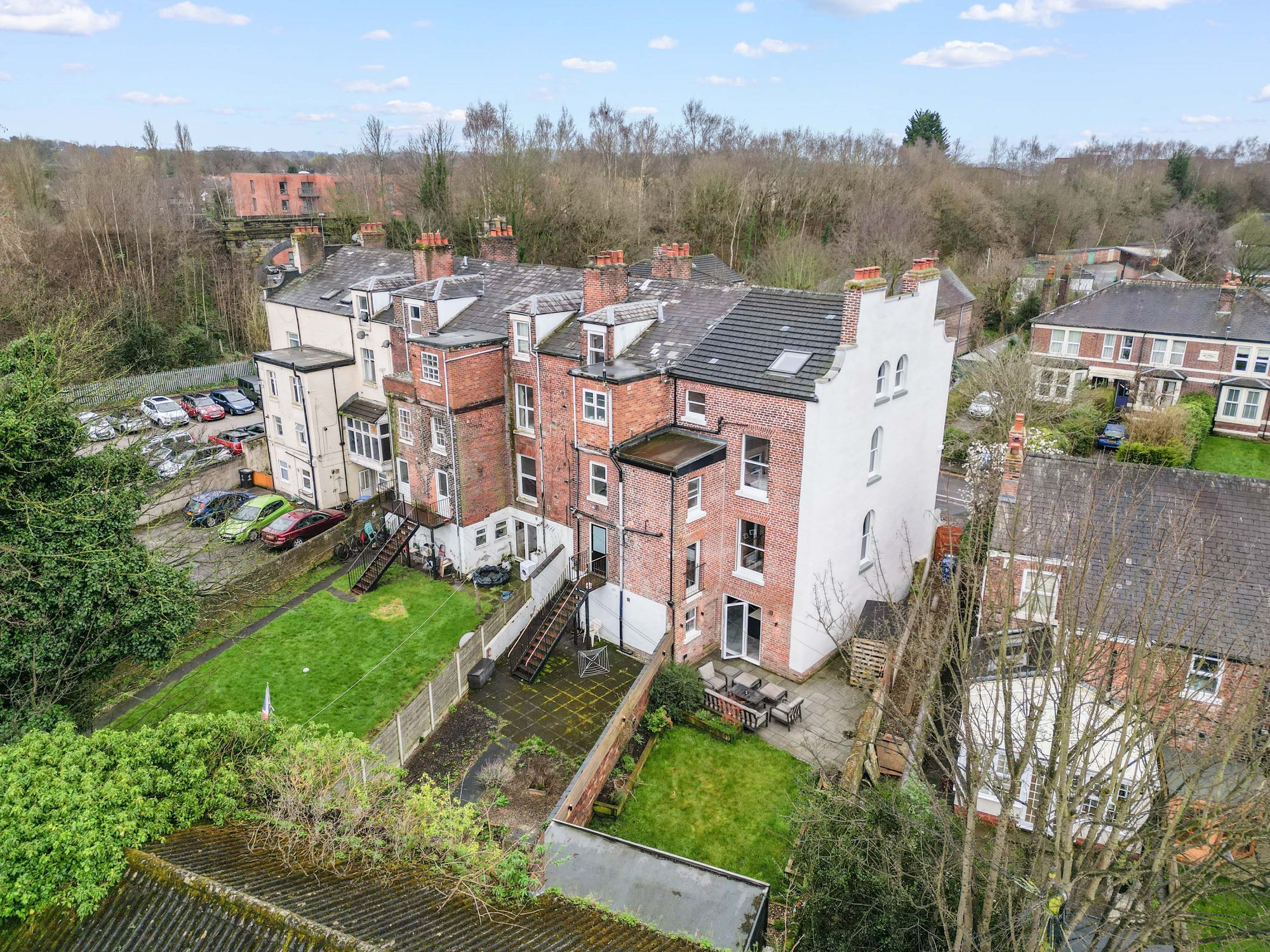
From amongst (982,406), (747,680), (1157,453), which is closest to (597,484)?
(747,680)

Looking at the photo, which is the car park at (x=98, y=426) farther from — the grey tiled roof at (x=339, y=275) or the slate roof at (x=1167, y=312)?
the slate roof at (x=1167, y=312)

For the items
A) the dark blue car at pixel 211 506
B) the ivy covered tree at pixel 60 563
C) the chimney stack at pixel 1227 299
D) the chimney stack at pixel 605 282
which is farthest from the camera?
the chimney stack at pixel 1227 299

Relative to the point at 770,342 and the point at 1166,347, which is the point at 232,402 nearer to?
the point at 770,342

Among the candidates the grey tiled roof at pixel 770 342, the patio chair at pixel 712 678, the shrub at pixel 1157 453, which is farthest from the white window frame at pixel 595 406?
the shrub at pixel 1157 453

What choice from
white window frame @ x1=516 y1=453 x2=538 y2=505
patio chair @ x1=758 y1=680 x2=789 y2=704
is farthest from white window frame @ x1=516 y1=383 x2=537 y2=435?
patio chair @ x1=758 y1=680 x2=789 y2=704

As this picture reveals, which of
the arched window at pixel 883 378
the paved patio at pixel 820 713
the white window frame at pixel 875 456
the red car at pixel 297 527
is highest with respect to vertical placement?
the arched window at pixel 883 378

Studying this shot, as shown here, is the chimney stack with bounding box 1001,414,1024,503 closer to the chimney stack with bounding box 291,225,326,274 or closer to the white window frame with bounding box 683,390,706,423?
the white window frame with bounding box 683,390,706,423

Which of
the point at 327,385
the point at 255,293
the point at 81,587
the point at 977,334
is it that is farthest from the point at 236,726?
the point at 977,334

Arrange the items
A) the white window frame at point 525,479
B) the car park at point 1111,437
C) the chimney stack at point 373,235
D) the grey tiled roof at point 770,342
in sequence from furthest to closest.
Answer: the car park at point 1111,437
the chimney stack at point 373,235
the white window frame at point 525,479
the grey tiled roof at point 770,342
